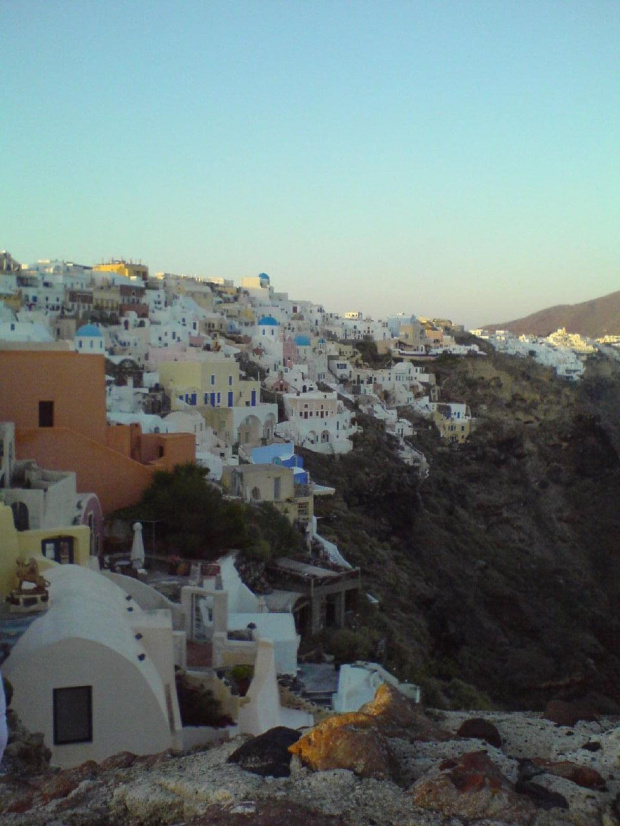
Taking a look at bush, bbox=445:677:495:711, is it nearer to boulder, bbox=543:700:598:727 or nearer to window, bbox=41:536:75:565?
window, bbox=41:536:75:565

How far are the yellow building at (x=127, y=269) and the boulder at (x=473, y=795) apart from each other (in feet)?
169

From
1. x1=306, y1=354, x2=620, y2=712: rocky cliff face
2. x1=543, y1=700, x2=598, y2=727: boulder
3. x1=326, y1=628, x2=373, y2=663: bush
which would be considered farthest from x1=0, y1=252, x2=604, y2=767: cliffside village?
x1=543, y1=700, x2=598, y2=727: boulder

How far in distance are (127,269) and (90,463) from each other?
138 feet

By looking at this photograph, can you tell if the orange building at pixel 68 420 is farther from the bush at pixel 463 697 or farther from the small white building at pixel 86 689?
the small white building at pixel 86 689

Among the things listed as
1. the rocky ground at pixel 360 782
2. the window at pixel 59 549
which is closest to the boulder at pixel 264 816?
the rocky ground at pixel 360 782

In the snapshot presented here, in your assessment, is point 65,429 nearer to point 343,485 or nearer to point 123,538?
point 123,538

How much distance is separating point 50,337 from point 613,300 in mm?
128508

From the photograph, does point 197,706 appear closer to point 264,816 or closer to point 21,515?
point 21,515

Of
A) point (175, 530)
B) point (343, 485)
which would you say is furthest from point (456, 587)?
point (175, 530)

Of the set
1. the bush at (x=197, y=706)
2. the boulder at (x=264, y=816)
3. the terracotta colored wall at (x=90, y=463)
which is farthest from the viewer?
the terracotta colored wall at (x=90, y=463)

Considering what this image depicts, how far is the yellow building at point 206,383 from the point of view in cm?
2831

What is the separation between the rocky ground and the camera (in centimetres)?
254

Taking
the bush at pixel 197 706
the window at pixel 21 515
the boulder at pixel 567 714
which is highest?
the window at pixel 21 515

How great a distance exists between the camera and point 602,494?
44469mm
